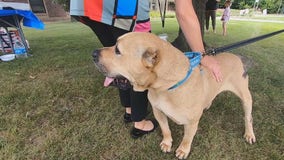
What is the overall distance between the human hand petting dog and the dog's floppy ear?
1.92 ft

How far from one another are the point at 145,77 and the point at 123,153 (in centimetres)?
92

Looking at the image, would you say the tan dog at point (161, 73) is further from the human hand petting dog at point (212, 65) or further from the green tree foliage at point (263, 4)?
the green tree foliage at point (263, 4)

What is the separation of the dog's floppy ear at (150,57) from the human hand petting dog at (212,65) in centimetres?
58

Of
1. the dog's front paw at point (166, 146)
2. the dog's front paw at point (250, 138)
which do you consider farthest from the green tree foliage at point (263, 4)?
the dog's front paw at point (166, 146)

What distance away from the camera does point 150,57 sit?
1.51 m

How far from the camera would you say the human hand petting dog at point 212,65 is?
75.3 inches

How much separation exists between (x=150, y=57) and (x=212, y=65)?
72 cm

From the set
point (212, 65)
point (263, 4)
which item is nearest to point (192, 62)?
point (212, 65)

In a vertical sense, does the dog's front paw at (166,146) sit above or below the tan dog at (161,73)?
below

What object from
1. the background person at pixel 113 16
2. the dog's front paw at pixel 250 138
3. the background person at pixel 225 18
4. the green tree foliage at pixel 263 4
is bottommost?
the dog's front paw at pixel 250 138

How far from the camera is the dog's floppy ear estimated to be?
1503 millimetres

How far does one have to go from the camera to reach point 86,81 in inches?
139

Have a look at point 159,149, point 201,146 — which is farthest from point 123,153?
point 201,146

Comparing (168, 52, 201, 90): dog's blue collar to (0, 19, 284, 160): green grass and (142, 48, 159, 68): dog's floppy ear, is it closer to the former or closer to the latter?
(142, 48, 159, 68): dog's floppy ear
